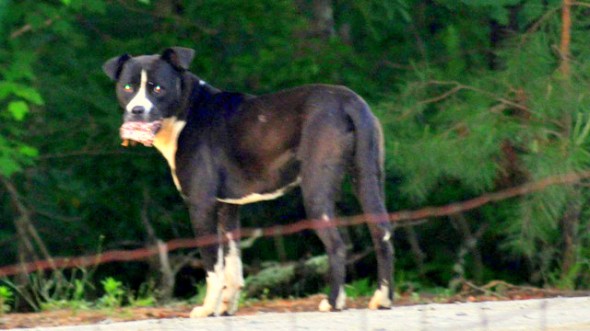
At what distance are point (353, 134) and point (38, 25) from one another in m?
4.69

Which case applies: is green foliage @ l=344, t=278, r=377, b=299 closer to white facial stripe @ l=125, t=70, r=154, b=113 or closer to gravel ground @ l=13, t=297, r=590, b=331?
gravel ground @ l=13, t=297, r=590, b=331

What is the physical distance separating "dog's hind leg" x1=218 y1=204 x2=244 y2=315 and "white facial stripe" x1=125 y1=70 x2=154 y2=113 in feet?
3.01

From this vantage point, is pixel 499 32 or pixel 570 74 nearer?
pixel 570 74

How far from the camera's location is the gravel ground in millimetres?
7391

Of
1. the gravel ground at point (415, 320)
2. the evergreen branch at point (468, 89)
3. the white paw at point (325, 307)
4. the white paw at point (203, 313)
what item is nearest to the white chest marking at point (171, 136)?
the white paw at point (203, 313)

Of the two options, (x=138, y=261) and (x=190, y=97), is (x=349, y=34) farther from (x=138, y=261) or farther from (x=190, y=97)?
(x=190, y=97)

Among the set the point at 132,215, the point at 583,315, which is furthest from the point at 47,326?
the point at 132,215

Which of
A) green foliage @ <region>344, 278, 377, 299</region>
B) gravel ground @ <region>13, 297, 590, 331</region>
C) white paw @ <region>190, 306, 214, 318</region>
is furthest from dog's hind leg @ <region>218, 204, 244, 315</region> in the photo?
green foliage @ <region>344, 278, 377, 299</region>

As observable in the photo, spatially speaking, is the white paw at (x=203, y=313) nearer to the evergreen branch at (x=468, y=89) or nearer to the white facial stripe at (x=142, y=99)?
the white facial stripe at (x=142, y=99)

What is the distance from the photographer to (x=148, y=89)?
27.7 feet

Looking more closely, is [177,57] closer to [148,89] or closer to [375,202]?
[148,89]

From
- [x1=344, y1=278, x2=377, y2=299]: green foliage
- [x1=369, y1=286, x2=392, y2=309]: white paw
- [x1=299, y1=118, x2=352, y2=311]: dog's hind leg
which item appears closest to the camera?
[x1=299, y1=118, x2=352, y2=311]: dog's hind leg

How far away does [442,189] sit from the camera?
511 inches

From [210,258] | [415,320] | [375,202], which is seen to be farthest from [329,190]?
[415,320]
